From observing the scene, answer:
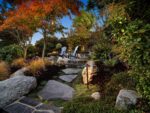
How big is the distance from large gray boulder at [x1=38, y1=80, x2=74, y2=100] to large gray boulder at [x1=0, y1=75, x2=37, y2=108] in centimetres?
53

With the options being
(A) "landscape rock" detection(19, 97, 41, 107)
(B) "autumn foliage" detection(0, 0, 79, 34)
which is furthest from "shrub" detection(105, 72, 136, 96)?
(B) "autumn foliage" detection(0, 0, 79, 34)

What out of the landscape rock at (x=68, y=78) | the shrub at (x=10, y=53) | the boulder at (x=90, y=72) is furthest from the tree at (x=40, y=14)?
the boulder at (x=90, y=72)

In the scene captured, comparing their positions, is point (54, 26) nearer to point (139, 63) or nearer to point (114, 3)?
point (114, 3)

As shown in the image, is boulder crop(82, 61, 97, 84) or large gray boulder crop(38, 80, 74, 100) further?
boulder crop(82, 61, 97, 84)

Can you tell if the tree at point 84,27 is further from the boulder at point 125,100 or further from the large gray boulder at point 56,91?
the boulder at point 125,100

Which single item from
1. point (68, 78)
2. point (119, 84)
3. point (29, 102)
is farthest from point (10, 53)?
point (119, 84)

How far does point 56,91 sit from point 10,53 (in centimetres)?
665

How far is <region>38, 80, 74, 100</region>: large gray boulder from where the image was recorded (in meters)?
7.71

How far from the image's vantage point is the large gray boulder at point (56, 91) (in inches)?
304

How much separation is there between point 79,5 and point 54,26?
2000 millimetres

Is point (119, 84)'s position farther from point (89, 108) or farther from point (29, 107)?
point (29, 107)

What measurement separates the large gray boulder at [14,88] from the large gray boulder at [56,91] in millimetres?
529

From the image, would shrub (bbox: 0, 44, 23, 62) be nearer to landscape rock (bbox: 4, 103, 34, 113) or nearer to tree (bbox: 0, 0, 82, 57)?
tree (bbox: 0, 0, 82, 57)

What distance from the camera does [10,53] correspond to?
1385 centimetres
